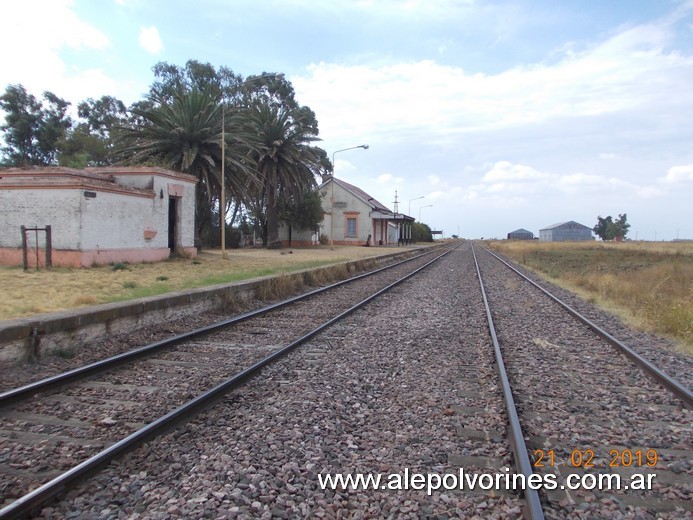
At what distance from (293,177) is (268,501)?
34315 millimetres

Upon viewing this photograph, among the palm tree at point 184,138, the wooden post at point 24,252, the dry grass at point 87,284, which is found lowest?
the dry grass at point 87,284

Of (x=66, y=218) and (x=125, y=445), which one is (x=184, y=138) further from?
(x=125, y=445)

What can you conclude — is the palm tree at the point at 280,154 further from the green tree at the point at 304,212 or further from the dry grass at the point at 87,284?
the dry grass at the point at 87,284

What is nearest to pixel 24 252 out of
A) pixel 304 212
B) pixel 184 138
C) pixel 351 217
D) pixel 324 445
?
pixel 184 138

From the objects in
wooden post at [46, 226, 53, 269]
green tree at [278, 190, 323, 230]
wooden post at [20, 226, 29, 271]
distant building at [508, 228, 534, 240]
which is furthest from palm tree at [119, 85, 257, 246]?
distant building at [508, 228, 534, 240]

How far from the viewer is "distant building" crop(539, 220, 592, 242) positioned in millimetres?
144000

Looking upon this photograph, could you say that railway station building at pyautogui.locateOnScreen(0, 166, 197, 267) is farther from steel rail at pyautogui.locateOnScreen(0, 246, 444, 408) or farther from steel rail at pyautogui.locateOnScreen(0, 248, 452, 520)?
steel rail at pyautogui.locateOnScreen(0, 248, 452, 520)

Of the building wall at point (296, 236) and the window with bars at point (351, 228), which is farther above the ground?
the window with bars at point (351, 228)

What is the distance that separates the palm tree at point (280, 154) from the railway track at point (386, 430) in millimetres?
28833

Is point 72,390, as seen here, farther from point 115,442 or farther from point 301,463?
point 301,463

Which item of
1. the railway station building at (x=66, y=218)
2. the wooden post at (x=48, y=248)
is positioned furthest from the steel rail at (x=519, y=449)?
the wooden post at (x=48, y=248)

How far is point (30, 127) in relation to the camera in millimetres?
46000

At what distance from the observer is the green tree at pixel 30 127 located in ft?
148

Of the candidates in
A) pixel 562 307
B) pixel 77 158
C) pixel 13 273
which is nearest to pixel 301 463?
pixel 562 307
